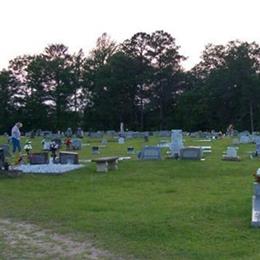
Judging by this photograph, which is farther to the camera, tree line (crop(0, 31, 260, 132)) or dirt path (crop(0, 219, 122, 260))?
tree line (crop(0, 31, 260, 132))

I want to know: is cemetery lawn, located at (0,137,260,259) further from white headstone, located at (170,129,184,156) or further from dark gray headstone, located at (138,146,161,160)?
white headstone, located at (170,129,184,156)

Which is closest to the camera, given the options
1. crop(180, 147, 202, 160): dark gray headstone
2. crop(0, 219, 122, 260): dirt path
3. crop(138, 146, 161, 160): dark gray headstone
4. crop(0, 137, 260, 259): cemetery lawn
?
crop(0, 219, 122, 260): dirt path

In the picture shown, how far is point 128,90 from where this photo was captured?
80.2 meters

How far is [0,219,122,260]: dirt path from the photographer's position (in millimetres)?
7832

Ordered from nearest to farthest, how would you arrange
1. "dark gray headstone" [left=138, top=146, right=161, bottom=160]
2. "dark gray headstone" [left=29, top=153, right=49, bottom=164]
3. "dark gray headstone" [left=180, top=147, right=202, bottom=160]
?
"dark gray headstone" [left=29, top=153, right=49, bottom=164], "dark gray headstone" [left=180, top=147, right=202, bottom=160], "dark gray headstone" [left=138, top=146, right=161, bottom=160]

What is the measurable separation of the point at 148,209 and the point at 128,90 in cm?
6901

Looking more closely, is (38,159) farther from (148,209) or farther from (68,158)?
(148,209)

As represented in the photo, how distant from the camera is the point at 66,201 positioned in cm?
1301

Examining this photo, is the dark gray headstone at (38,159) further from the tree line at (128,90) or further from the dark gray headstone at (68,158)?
the tree line at (128,90)

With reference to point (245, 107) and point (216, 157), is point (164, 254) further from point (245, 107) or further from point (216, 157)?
point (245, 107)

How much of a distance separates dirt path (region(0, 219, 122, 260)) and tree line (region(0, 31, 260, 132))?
216 feet

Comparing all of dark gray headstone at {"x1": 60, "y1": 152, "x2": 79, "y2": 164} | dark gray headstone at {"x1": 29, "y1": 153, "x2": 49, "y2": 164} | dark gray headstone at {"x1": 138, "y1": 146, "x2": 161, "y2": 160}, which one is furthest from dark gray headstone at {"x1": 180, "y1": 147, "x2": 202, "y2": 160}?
dark gray headstone at {"x1": 29, "y1": 153, "x2": 49, "y2": 164}

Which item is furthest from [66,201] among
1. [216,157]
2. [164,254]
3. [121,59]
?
[121,59]

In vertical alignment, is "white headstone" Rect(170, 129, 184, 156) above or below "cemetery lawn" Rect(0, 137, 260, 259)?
above
